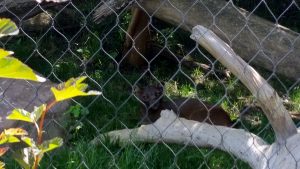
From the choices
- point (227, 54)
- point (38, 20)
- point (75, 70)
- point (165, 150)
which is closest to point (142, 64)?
point (75, 70)

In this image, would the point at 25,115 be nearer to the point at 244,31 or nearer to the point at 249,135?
the point at 249,135

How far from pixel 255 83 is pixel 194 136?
0.54 m

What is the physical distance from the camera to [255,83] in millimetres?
2393

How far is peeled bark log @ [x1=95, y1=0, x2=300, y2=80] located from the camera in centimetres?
288

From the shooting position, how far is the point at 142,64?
418 cm

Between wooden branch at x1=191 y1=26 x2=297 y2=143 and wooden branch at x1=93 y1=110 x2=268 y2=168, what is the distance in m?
0.16

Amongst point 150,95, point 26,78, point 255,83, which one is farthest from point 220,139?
point 26,78

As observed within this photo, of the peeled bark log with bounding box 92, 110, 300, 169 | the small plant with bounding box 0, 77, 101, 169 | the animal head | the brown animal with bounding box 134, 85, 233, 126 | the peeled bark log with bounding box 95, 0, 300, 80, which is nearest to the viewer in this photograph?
the small plant with bounding box 0, 77, 101, 169

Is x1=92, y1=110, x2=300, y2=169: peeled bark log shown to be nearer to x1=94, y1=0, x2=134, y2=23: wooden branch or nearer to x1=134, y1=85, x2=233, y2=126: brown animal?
x1=134, y1=85, x2=233, y2=126: brown animal

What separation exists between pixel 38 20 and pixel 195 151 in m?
1.94

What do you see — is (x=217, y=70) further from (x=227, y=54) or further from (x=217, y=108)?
(x=227, y=54)

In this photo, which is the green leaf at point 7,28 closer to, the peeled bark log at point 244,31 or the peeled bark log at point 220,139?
the peeled bark log at point 220,139

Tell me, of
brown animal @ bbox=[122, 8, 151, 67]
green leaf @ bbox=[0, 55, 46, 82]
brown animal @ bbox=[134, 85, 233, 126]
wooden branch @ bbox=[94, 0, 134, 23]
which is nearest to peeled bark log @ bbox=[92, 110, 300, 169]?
brown animal @ bbox=[134, 85, 233, 126]

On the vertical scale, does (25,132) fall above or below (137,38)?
above
